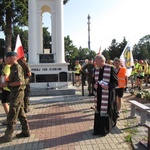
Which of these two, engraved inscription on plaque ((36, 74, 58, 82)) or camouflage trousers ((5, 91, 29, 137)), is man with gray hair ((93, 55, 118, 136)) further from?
engraved inscription on plaque ((36, 74, 58, 82))

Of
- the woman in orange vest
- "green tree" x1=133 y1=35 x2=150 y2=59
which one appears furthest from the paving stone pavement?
"green tree" x1=133 y1=35 x2=150 y2=59

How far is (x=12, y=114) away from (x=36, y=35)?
34.2 feet

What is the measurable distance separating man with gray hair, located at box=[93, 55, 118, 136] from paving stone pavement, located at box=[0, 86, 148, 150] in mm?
238

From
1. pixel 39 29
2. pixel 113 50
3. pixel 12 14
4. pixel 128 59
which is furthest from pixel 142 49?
pixel 128 59

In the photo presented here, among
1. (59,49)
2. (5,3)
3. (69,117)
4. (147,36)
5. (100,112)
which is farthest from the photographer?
(147,36)

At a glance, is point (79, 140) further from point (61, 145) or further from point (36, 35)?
point (36, 35)

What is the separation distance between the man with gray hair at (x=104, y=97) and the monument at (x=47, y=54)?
825 centimetres

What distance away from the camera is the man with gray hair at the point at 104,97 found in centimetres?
648

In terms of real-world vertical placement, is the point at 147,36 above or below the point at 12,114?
above

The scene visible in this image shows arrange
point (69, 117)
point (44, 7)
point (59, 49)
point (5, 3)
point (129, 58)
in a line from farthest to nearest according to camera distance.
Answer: point (5, 3) < point (44, 7) < point (59, 49) < point (129, 58) < point (69, 117)

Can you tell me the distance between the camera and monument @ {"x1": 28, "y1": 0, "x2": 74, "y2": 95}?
14953 millimetres

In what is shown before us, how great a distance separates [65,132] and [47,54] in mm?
9193

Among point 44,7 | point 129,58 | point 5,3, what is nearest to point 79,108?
point 129,58

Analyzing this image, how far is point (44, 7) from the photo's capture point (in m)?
16.9
